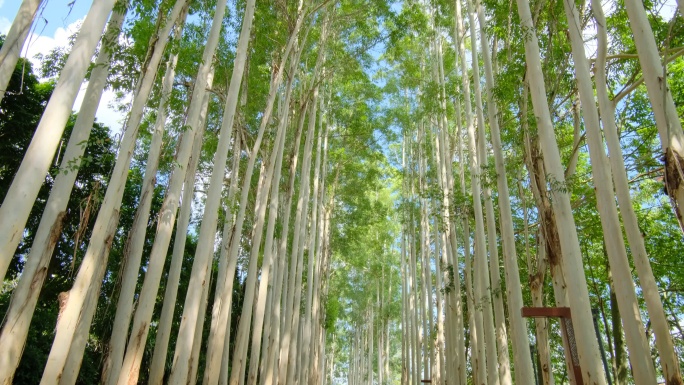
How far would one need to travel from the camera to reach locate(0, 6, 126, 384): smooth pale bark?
2.36m

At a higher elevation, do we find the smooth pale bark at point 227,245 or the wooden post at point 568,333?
the smooth pale bark at point 227,245

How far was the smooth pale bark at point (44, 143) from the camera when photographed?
7.19 ft

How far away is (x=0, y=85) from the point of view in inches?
102

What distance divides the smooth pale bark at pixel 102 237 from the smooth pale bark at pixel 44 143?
0.57 m

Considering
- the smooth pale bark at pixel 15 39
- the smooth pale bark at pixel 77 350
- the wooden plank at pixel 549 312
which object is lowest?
the smooth pale bark at pixel 77 350

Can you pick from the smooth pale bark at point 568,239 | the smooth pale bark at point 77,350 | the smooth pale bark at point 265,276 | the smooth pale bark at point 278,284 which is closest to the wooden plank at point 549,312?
the smooth pale bark at point 568,239

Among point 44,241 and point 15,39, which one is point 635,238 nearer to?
point 44,241

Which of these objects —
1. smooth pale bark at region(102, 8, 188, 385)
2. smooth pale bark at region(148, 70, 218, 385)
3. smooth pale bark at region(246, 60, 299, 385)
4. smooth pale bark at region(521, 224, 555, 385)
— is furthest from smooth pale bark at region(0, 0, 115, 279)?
smooth pale bark at region(521, 224, 555, 385)

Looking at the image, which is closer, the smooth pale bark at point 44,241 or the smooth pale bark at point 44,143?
the smooth pale bark at point 44,143

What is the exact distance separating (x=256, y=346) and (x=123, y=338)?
145 inches

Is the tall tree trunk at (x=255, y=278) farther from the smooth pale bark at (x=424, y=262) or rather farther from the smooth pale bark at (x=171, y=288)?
the smooth pale bark at (x=424, y=262)

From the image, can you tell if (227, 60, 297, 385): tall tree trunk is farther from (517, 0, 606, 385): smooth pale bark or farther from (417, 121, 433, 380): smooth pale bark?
(417, 121, 433, 380): smooth pale bark

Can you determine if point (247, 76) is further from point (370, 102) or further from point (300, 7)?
point (370, 102)

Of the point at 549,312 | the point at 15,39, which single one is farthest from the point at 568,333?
the point at 15,39
